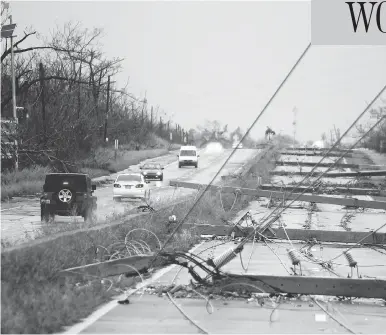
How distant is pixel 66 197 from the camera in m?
27.2

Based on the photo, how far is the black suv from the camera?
26.9 metres

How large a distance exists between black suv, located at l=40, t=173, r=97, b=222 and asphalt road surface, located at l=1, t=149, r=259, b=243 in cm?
37

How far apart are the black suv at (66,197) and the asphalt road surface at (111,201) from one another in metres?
0.37

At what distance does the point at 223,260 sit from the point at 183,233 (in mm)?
8750

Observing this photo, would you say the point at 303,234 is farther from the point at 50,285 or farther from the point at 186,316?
the point at 50,285

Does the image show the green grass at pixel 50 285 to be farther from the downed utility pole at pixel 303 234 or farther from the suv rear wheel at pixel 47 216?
the suv rear wheel at pixel 47 216

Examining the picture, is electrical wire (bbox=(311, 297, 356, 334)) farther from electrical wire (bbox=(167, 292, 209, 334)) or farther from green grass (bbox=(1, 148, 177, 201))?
green grass (bbox=(1, 148, 177, 201))

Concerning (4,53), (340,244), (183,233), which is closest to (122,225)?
(183,233)

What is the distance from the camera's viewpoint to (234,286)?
12812mm

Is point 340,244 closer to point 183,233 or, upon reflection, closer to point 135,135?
point 183,233

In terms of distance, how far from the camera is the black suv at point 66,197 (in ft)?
88.1

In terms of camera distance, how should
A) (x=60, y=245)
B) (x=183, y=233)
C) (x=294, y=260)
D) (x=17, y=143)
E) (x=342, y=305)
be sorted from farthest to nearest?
(x=17, y=143), (x=183, y=233), (x=294, y=260), (x=60, y=245), (x=342, y=305)

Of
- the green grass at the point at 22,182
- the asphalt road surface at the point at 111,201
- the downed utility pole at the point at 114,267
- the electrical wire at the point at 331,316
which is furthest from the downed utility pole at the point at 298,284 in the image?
the green grass at the point at 22,182

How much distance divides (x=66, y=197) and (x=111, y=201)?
15.4 meters
